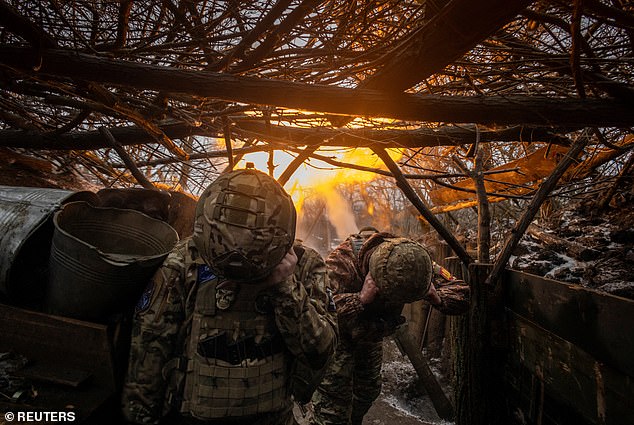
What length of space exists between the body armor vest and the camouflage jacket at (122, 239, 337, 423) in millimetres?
90

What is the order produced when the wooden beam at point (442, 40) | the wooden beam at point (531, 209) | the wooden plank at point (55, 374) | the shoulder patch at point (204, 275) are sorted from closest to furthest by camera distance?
the wooden beam at point (442, 40)
the wooden plank at point (55, 374)
the shoulder patch at point (204, 275)
the wooden beam at point (531, 209)

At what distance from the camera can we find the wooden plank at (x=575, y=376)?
159cm

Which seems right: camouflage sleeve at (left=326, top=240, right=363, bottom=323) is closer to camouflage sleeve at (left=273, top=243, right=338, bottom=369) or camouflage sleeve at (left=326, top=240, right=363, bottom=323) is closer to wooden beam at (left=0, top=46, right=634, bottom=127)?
camouflage sleeve at (left=273, top=243, right=338, bottom=369)

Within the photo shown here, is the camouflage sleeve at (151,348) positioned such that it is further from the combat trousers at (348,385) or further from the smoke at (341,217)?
the smoke at (341,217)

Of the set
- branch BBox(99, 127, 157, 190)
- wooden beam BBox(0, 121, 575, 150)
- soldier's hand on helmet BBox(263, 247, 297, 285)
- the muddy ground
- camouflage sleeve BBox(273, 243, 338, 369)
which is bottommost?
the muddy ground

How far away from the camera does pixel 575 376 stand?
6.38 ft

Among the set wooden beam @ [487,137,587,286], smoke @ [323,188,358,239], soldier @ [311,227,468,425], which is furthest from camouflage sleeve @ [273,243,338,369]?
smoke @ [323,188,358,239]

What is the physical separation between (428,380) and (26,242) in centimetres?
604

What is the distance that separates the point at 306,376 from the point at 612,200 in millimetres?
6141

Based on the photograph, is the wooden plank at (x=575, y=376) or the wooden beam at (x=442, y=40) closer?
the wooden beam at (x=442, y=40)

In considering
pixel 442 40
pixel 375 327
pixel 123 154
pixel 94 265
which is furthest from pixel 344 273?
pixel 123 154

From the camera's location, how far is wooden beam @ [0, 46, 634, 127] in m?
1.67

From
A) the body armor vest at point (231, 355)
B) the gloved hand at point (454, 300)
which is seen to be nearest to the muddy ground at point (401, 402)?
the gloved hand at point (454, 300)

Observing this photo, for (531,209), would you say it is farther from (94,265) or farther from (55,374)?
(55,374)
